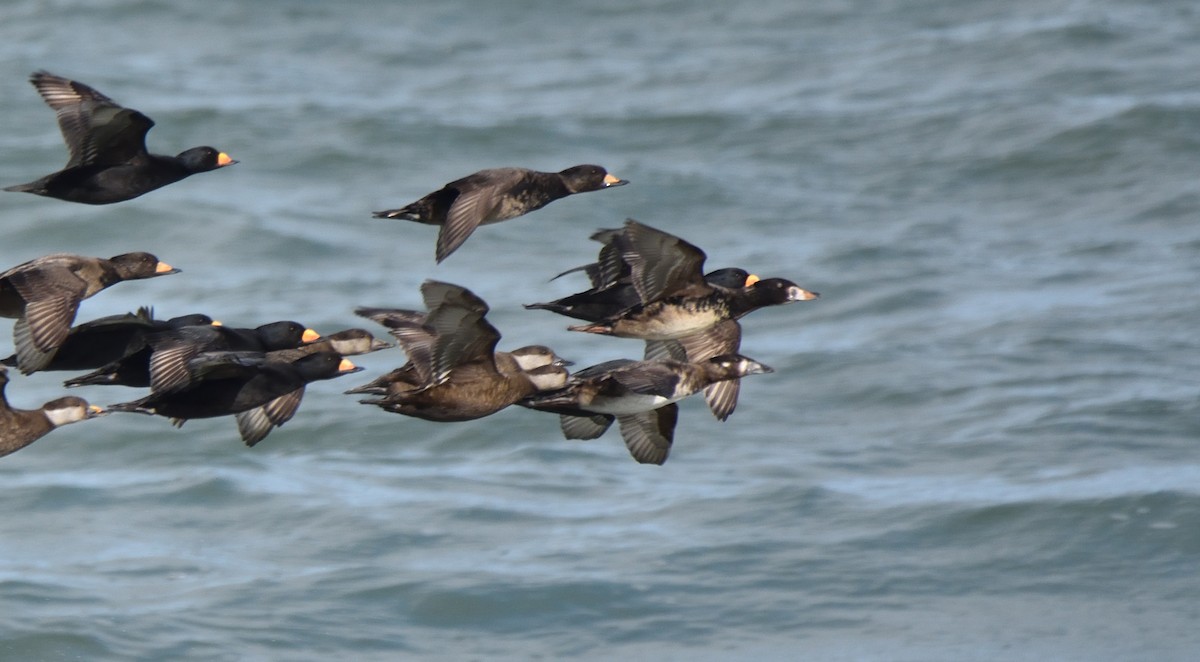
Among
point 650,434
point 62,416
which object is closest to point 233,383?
point 62,416

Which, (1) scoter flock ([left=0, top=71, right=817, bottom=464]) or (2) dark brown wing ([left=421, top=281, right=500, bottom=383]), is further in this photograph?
(1) scoter flock ([left=0, top=71, right=817, bottom=464])

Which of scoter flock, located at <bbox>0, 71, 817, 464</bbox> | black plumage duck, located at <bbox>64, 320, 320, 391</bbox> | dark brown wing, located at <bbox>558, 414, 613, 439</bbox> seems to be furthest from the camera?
dark brown wing, located at <bbox>558, 414, 613, 439</bbox>

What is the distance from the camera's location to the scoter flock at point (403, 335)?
923 cm

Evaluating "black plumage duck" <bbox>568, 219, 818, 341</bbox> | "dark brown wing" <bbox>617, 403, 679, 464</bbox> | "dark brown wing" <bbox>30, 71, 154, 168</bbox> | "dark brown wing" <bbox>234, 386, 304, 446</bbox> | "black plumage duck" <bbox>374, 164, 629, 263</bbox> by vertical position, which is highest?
"dark brown wing" <bbox>30, 71, 154, 168</bbox>

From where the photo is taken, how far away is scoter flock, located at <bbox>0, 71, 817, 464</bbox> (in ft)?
30.3

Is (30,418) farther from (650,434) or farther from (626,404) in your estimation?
(650,434)

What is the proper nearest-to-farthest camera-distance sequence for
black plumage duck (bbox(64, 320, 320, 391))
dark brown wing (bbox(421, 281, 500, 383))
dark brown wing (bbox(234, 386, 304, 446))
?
dark brown wing (bbox(421, 281, 500, 383)), black plumage duck (bbox(64, 320, 320, 391)), dark brown wing (bbox(234, 386, 304, 446))

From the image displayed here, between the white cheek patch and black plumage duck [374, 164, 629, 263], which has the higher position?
black plumage duck [374, 164, 629, 263]

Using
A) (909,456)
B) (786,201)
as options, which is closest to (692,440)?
(909,456)

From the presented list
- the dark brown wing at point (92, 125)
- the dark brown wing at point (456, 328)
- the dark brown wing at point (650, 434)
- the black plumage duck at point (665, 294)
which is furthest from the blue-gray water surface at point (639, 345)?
the dark brown wing at point (456, 328)

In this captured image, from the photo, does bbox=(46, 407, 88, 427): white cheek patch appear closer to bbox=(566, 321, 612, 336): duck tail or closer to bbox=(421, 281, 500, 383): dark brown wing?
bbox=(421, 281, 500, 383): dark brown wing

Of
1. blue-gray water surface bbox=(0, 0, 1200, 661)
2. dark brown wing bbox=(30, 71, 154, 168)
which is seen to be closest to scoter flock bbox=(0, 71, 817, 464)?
dark brown wing bbox=(30, 71, 154, 168)

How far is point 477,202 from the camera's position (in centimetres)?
995

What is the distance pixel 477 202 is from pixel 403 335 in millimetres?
846
